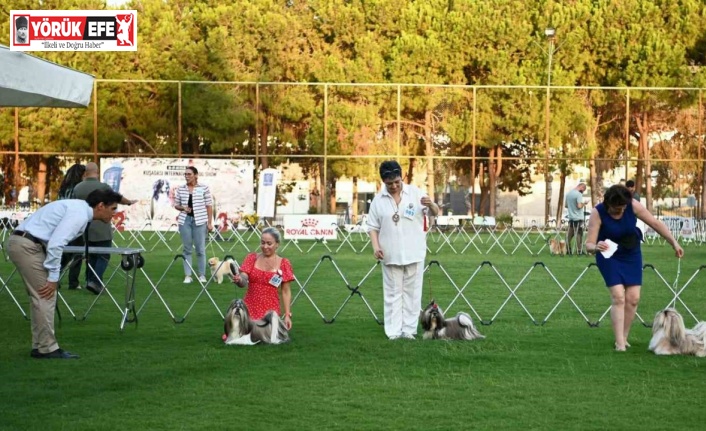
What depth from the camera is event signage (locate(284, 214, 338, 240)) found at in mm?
26703

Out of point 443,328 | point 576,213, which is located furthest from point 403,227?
point 576,213

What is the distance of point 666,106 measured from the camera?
43.3m

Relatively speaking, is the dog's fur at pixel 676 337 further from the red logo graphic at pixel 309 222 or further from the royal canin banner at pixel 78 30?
the red logo graphic at pixel 309 222

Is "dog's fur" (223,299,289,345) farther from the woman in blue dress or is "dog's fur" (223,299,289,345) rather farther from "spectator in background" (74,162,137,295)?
"spectator in background" (74,162,137,295)

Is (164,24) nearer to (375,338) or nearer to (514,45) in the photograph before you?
(514,45)

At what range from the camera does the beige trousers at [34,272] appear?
950cm

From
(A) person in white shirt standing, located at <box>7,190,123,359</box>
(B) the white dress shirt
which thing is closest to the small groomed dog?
(A) person in white shirt standing, located at <box>7,190,123,359</box>

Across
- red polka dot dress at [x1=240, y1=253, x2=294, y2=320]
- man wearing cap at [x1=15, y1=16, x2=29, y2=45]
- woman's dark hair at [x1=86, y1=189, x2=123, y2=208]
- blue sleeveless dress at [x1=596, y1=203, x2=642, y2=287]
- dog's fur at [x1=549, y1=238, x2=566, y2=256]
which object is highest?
man wearing cap at [x1=15, y1=16, x2=29, y2=45]

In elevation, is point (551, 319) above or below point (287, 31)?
below

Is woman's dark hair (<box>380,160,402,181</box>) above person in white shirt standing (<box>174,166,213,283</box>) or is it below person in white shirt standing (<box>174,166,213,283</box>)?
above

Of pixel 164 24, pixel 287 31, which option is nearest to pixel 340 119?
pixel 287 31

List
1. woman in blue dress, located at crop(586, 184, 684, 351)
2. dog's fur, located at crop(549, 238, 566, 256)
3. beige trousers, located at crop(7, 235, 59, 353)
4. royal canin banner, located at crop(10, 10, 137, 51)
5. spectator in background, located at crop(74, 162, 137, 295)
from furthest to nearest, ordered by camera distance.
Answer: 1. dog's fur, located at crop(549, 238, 566, 256)
2. royal canin banner, located at crop(10, 10, 137, 51)
3. spectator in background, located at crop(74, 162, 137, 295)
4. woman in blue dress, located at crop(586, 184, 684, 351)
5. beige trousers, located at crop(7, 235, 59, 353)

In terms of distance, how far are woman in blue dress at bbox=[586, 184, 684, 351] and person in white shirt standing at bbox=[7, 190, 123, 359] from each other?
4.17m

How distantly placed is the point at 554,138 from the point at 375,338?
31.9 m
